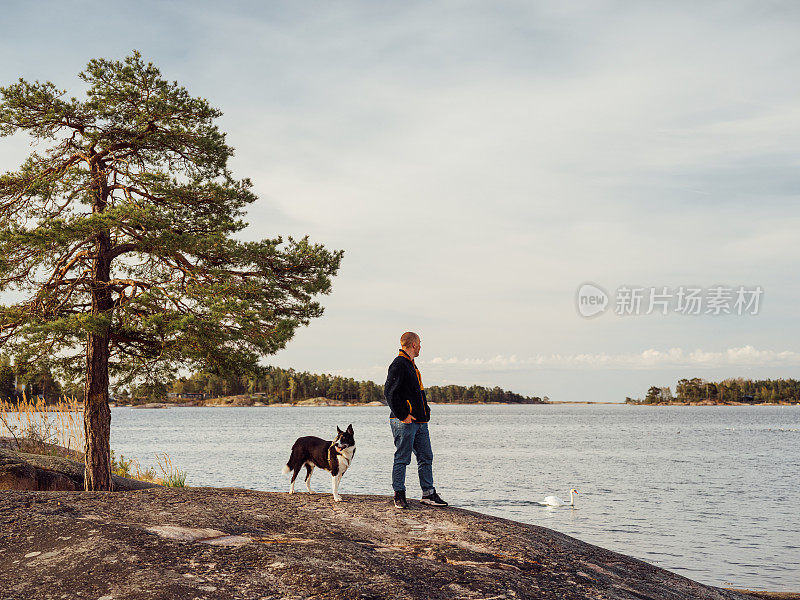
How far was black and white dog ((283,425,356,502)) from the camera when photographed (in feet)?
32.2

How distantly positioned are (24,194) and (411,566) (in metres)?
11.5

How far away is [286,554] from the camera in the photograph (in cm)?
702

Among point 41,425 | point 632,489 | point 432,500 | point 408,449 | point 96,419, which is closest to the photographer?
point 408,449

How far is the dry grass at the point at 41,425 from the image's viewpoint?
1767 centimetres

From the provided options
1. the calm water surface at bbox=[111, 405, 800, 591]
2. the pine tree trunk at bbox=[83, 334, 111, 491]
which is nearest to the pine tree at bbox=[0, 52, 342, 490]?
the pine tree trunk at bbox=[83, 334, 111, 491]

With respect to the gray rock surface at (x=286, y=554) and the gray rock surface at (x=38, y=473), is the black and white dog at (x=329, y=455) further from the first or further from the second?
the gray rock surface at (x=38, y=473)

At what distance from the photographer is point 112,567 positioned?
21.1 ft

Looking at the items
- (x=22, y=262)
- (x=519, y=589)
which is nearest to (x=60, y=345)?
(x=22, y=262)

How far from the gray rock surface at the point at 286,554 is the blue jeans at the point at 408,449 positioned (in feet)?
1.52

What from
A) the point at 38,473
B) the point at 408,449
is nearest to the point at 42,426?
the point at 38,473

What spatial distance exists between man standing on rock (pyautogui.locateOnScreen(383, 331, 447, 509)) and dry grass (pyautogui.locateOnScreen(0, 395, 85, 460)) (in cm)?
1191

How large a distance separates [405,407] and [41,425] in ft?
45.3

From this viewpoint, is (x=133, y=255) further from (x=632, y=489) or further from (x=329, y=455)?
(x=632, y=489)

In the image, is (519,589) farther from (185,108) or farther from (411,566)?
(185,108)
